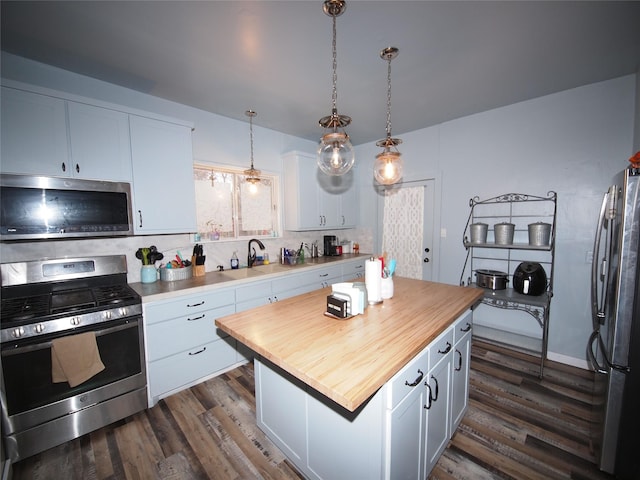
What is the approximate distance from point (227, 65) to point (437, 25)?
5.01 feet

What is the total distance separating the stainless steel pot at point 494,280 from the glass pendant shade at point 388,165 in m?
1.77

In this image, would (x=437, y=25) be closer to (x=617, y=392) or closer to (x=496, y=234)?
(x=496, y=234)

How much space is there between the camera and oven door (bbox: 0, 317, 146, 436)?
1.50 metres

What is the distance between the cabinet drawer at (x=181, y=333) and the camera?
2038mm

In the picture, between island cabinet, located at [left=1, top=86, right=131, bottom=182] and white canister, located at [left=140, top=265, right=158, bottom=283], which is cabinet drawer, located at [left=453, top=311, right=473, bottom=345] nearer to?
white canister, located at [left=140, top=265, right=158, bottom=283]

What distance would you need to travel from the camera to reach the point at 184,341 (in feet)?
7.24

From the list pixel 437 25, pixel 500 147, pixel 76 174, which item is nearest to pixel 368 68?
pixel 437 25

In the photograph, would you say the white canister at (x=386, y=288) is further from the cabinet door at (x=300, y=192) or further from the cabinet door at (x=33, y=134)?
the cabinet door at (x=33, y=134)

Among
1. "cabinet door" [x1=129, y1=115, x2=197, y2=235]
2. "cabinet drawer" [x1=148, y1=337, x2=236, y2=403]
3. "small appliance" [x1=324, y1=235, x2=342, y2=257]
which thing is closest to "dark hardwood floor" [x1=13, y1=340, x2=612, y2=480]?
"cabinet drawer" [x1=148, y1=337, x2=236, y2=403]

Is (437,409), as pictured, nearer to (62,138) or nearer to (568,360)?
(568,360)

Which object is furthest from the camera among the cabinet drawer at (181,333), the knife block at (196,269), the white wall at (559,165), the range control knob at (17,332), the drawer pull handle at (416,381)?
the knife block at (196,269)

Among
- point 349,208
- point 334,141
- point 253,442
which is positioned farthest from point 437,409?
point 349,208

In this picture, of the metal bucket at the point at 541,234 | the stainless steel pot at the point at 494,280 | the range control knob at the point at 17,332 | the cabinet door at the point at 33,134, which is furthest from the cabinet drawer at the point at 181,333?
the metal bucket at the point at 541,234

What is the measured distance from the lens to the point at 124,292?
2039 millimetres
